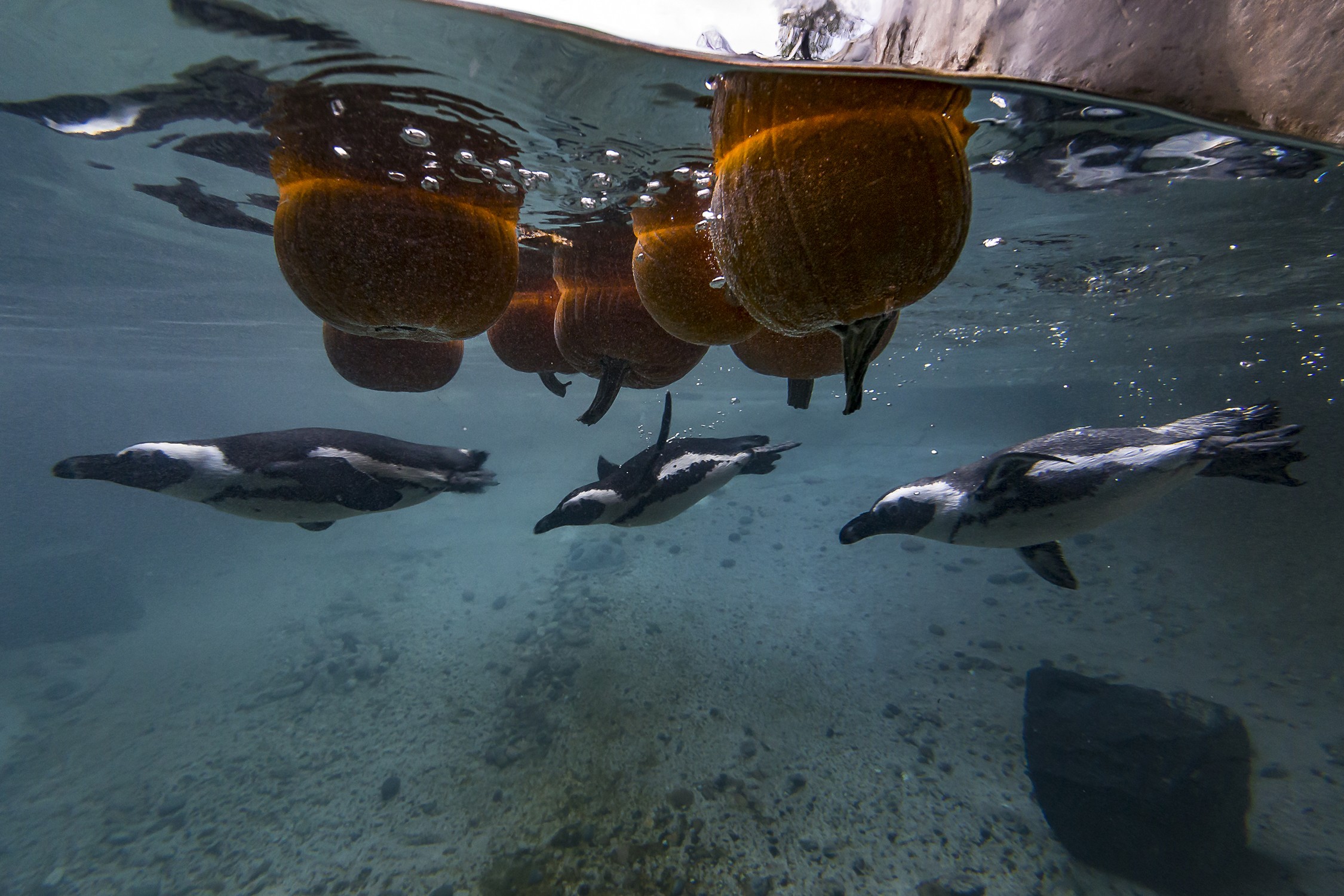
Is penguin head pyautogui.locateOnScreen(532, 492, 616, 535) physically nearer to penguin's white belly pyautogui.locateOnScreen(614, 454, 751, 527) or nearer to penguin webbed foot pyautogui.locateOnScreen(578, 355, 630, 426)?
penguin's white belly pyautogui.locateOnScreen(614, 454, 751, 527)

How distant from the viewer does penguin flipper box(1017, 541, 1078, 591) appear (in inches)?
187

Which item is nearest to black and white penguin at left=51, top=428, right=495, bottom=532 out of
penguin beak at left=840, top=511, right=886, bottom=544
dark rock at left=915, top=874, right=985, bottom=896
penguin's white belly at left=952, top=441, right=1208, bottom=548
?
penguin beak at left=840, top=511, right=886, bottom=544

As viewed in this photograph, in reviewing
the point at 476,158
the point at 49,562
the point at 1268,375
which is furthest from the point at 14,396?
the point at 1268,375

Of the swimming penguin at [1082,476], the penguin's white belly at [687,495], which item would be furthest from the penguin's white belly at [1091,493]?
the penguin's white belly at [687,495]

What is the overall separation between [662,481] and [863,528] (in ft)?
5.84

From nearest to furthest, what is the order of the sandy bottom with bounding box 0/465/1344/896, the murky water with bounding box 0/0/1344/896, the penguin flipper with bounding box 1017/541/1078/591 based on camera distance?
the murky water with bounding box 0/0/1344/896
the penguin flipper with bounding box 1017/541/1078/591
the sandy bottom with bounding box 0/465/1344/896

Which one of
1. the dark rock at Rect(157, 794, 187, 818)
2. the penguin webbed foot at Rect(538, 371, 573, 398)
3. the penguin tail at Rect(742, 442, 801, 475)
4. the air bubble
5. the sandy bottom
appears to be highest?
Answer: the air bubble

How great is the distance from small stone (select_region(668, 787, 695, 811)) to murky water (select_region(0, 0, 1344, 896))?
0.05 metres

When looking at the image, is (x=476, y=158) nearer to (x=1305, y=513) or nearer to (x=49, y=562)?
(x=1305, y=513)

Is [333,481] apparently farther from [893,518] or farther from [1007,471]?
[1007,471]

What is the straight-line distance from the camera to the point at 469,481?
136 inches

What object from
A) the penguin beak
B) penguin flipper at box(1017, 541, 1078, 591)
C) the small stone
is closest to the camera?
the penguin beak

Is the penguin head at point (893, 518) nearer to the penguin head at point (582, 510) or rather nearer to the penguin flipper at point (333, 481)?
the penguin head at point (582, 510)

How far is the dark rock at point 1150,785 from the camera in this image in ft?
18.4
